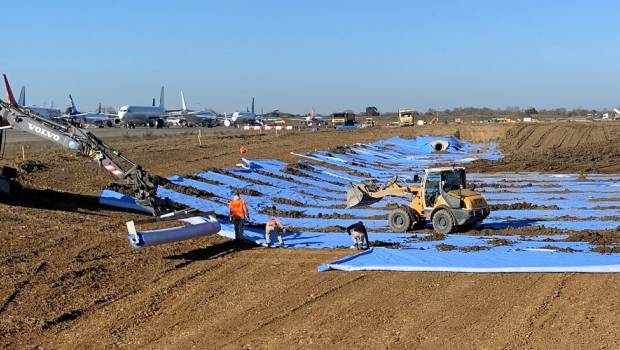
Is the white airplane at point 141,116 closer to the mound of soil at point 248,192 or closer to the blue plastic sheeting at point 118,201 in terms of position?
the mound of soil at point 248,192

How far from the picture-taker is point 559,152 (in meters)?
42.0

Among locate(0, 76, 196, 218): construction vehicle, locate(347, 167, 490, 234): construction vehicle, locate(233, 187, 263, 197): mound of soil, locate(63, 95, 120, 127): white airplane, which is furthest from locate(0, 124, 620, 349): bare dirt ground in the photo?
locate(63, 95, 120, 127): white airplane

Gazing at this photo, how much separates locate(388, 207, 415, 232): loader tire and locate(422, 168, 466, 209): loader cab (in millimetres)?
480

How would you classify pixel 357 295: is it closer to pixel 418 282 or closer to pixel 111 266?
pixel 418 282

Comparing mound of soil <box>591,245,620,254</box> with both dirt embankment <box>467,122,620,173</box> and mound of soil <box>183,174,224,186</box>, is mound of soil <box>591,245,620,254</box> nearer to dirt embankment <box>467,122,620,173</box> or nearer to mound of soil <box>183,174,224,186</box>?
mound of soil <box>183,174,224,186</box>

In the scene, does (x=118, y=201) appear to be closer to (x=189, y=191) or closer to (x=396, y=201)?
(x=189, y=191)

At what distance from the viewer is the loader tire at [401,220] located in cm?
1714

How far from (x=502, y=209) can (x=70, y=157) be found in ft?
53.4

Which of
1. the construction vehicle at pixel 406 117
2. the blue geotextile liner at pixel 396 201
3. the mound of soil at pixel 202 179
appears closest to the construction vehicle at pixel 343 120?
the construction vehicle at pixel 406 117

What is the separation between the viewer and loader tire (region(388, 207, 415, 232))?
17.1 metres

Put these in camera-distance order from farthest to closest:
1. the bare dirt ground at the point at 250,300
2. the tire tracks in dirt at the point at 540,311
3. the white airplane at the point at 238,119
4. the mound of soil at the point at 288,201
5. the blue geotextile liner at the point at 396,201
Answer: the white airplane at the point at 238,119 < the mound of soil at the point at 288,201 < the blue geotextile liner at the point at 396,201 < the bare dirt ground at the point at 250,300 < the tire tracks in dirt at the point at 540,311

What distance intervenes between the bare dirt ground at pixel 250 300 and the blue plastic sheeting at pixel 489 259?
0.28 meters

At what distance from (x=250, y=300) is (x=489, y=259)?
503 cm

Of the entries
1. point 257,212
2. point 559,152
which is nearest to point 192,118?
point 559,152
